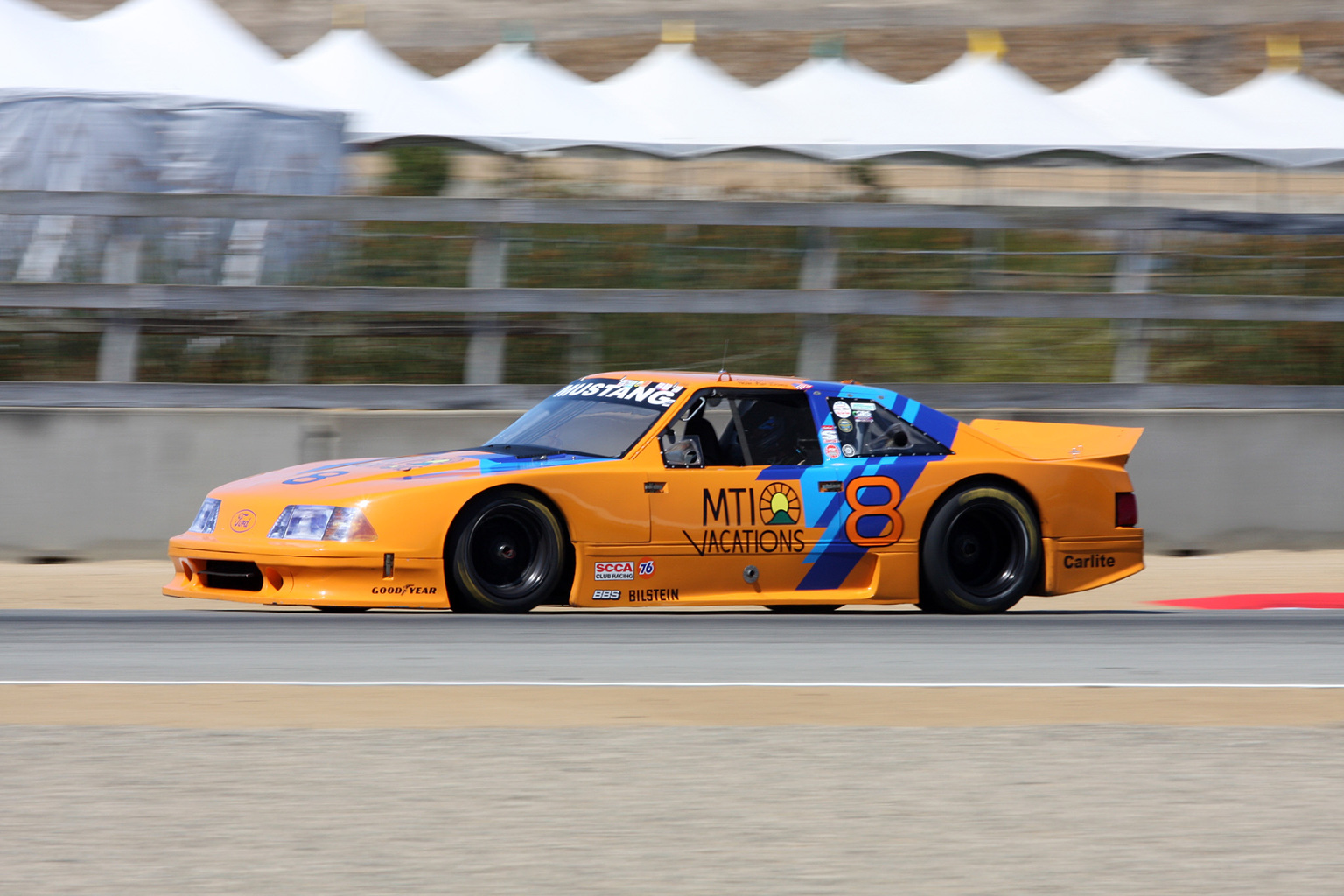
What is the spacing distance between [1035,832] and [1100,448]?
5.43m

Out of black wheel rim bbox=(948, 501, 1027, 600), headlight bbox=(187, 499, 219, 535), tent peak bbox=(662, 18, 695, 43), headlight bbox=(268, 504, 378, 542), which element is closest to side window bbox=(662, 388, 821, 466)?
black wheel rim bbox=(948, 501, 1027, 600)

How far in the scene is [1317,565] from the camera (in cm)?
1145

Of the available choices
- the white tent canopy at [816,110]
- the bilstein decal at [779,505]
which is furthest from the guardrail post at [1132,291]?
the white tent canopy at [816,110]

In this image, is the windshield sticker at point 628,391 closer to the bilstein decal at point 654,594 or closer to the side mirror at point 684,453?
the side mirror at point 684,453

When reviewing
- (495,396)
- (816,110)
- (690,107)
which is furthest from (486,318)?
(816,110)

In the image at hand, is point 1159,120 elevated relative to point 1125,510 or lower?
elevated

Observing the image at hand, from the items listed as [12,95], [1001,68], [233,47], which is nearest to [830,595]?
[12,95]

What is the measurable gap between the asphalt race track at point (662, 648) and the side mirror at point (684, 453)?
2.57 feet

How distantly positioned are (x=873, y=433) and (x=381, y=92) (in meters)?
19.0

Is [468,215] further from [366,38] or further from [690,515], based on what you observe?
[366,38]

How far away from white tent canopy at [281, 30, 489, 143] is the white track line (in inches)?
767

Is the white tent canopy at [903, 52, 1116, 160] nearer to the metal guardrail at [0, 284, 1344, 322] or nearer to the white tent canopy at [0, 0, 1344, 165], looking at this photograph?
the white tent canopy at [0, 0, 1344, 165]

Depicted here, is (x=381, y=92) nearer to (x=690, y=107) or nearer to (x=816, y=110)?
(x=690, y=107)

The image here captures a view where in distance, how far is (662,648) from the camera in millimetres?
7457
